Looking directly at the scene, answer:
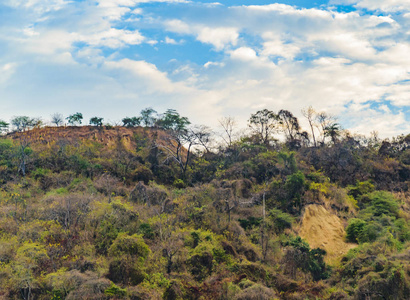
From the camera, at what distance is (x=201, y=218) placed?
23.9 metres

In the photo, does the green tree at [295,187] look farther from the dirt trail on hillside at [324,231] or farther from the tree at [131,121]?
the tree at [131,121]

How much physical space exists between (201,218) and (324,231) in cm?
942

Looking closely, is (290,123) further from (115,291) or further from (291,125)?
(115,291)

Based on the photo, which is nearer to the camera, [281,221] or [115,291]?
[115,291]

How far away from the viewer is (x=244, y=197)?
2884 centimetres

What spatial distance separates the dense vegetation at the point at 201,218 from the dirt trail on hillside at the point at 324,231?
2.11 ft

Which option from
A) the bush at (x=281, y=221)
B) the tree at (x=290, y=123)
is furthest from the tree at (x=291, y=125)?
the bush at (x=281, y=221)

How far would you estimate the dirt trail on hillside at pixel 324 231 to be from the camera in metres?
24.0

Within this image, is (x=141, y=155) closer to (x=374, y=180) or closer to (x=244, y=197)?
(x=244, y=197)

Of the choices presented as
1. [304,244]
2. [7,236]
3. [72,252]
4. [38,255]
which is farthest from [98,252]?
[304,244]

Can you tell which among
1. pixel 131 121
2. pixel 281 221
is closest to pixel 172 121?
pixel 131 121

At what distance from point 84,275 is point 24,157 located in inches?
885

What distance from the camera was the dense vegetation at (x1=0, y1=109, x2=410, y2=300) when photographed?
16.1m

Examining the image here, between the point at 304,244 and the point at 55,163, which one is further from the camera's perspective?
the point at 55,163
